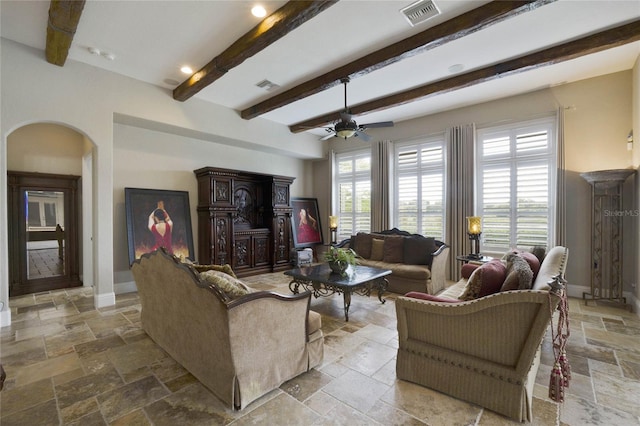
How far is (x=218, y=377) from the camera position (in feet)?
7.12

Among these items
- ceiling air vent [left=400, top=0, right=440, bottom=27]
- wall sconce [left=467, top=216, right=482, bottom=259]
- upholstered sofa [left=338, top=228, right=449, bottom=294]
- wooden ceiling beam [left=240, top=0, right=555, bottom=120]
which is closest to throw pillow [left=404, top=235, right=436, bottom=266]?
upholstered sofa [left=338, top=228, right=449, bottom=294]

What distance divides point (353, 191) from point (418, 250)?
2934mm

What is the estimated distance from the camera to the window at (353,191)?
7.43 metres

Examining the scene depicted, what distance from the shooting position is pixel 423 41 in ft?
11.2

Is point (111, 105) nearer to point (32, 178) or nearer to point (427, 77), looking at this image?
point (32, 178)

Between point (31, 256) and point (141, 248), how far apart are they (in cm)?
193

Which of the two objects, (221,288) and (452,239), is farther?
(452,239)

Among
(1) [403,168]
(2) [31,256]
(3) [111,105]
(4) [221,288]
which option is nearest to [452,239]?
(1) [403,168]

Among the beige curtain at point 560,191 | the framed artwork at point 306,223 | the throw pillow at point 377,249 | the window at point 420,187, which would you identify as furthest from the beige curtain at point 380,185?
the beige curtain at point 560,191

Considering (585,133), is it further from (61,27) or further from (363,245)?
Result: (61,27)

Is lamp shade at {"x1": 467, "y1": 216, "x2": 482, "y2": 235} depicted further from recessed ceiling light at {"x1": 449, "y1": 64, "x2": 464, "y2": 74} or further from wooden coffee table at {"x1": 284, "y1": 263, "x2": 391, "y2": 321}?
recessed ceiling light at {"x1": 449, "y1": 64, "x2": 464, "y2": 74}

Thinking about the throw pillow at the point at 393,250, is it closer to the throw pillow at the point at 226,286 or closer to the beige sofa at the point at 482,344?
the beige sofa at the point at 482,344

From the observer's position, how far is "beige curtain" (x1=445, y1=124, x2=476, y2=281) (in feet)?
18.7

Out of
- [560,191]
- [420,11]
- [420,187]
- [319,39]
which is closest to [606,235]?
[560,191]
